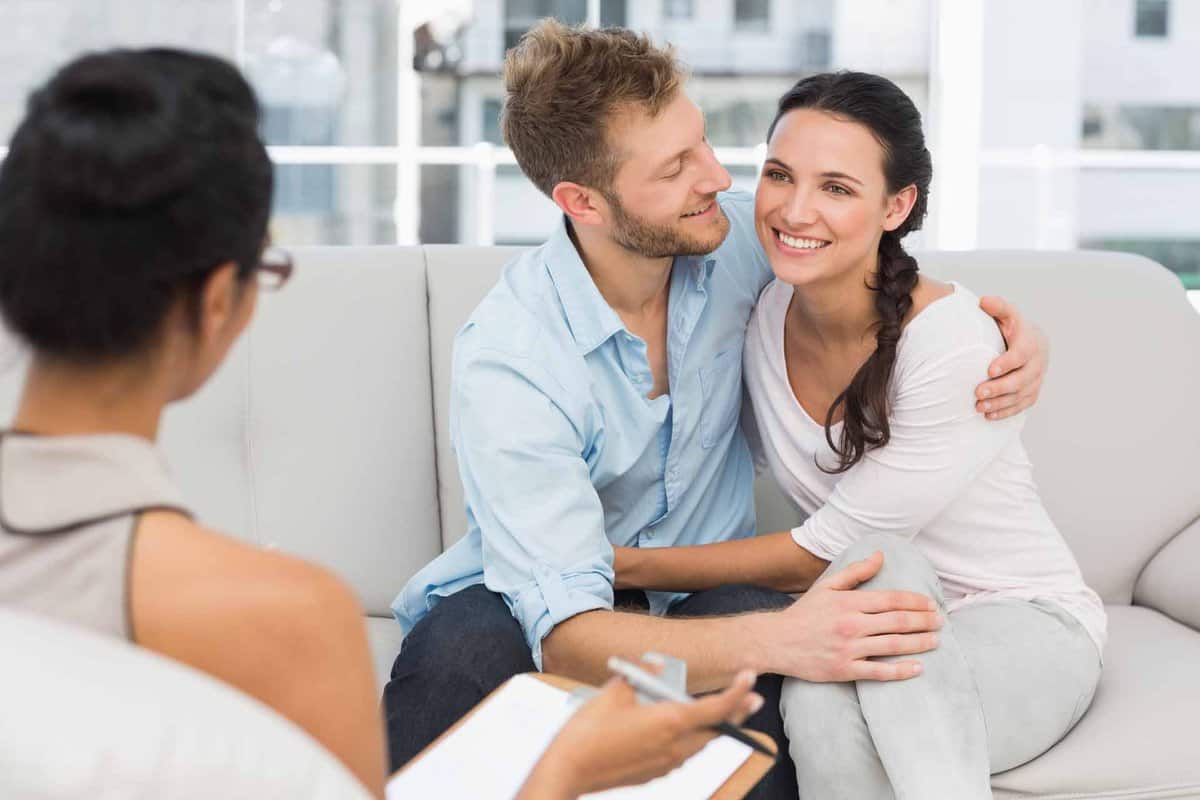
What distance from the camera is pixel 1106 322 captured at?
2.18 m

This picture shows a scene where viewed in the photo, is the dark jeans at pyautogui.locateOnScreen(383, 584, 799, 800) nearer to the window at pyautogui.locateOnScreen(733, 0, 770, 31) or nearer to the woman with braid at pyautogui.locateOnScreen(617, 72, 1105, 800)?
the woman with braid at pyautogui.locateOnScreen(617, 72, 1105, 800)

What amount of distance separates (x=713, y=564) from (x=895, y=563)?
0.90 feet

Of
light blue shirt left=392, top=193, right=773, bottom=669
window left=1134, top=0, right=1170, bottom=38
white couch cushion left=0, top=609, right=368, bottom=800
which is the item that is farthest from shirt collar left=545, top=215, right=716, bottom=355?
window left=1134, top=0, right=1170, bottom=38

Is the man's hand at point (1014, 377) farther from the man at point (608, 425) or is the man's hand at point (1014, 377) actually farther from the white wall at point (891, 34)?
the white wall at point (891, 34)

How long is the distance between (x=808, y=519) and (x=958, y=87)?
398 cm

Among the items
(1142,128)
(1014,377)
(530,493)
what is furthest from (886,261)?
(1142,128)

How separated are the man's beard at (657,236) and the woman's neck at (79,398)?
110 cm

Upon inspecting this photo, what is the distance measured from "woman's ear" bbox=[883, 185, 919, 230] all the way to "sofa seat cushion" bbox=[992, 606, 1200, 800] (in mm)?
652

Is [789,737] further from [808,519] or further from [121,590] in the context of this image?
[121,590]

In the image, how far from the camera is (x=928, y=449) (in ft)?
5.55

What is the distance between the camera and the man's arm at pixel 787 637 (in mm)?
1508

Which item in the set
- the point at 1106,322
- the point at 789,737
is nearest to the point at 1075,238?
the point at 1106,322

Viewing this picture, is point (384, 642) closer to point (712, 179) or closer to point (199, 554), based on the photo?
point (712, 179)

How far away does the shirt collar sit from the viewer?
1.80 metres
